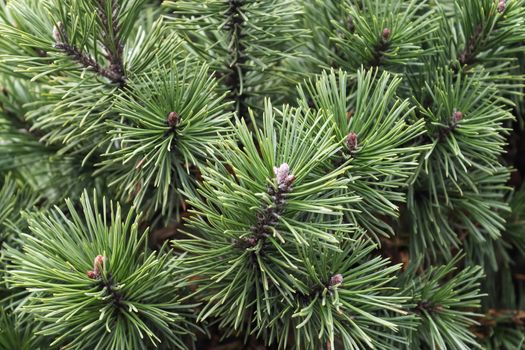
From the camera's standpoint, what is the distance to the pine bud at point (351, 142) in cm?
52

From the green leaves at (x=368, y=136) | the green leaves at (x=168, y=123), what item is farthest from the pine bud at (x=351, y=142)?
the green leaves at (x=168, y=123)

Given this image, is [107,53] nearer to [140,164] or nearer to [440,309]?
[140,164]

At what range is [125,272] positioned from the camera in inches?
20.6

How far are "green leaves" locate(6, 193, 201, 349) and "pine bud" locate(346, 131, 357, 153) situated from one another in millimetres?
187

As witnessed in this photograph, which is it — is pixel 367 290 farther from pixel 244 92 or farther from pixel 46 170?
pixel 46 170

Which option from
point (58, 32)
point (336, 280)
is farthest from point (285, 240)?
point (58, 32)

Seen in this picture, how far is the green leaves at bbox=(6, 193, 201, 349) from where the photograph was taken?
495 millimetres

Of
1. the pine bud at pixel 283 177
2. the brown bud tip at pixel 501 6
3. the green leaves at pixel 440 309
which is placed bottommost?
the green leaves at pixel 440 309

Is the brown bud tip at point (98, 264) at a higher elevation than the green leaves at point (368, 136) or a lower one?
lower

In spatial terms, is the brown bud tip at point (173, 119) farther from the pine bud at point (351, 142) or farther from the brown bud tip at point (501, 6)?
Answer: the brown bud tip at point (501, 6)

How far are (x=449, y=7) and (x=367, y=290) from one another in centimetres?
36

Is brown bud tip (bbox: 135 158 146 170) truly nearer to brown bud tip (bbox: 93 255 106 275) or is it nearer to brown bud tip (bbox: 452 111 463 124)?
brown bud tip (bbox: 93 255 106 275)

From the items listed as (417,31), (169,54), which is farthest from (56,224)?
(417,31)

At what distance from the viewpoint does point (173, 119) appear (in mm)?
543
